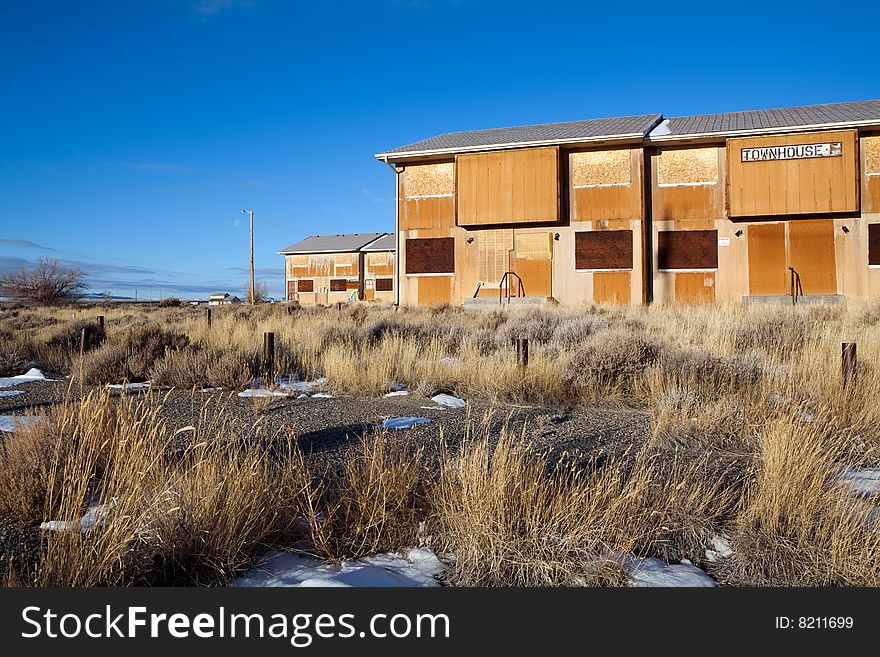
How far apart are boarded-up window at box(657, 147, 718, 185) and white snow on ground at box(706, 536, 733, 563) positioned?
75.7 feet

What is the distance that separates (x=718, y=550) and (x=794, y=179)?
934 inches

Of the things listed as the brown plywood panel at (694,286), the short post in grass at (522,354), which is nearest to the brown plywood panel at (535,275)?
the brown plywood panel at (694,286)

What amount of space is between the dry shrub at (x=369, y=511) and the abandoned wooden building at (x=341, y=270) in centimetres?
4554

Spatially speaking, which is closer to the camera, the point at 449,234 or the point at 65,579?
the point at 65,579

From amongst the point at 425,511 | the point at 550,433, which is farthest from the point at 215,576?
the point at 550,433

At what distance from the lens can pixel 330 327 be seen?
12.8 m

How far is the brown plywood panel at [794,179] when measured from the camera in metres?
21.7

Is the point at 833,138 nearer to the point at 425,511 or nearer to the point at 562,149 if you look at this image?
the point at 562,149

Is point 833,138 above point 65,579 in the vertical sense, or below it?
above

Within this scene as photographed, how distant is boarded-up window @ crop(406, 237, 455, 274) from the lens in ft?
84.8

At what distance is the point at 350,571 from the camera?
288 centimetres

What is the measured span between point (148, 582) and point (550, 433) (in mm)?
3697

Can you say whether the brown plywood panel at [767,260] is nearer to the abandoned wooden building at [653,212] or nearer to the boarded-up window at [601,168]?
the abandoned wooden building at [653,212]

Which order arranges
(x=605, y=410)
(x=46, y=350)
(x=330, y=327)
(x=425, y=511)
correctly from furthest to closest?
(x=330, y=327) < (x=46, y=350) < (x=605, y=410) < (x=425, y=511)
